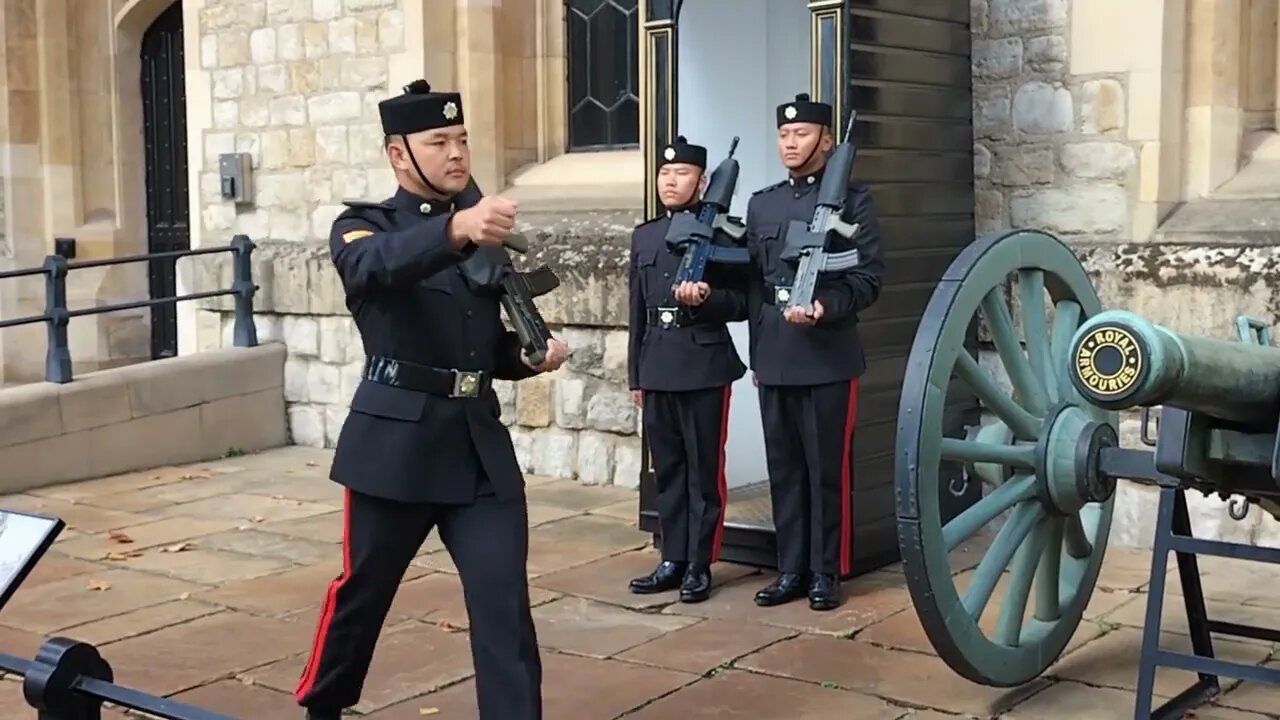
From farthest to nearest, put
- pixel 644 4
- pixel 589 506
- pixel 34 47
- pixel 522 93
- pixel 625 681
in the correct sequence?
1. pixel 34 47
2. pixel 522 93
3. pixel 589 506
4. pixel 644 4
5. pixel 625 681

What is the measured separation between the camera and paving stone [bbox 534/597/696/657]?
14.8ft

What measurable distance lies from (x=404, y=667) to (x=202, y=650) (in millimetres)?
644

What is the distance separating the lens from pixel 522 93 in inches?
310

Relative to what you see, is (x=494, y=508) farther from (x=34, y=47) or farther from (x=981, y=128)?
→ (x=34, y=47)

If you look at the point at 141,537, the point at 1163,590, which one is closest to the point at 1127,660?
the point at 1163,590

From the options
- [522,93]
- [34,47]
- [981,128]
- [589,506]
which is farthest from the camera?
[34,47]

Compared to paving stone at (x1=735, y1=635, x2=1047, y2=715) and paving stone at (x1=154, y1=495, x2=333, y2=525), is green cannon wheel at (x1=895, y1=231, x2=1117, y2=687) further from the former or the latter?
paving stone at (x1=154, y1=495, x2=333, y2=525)

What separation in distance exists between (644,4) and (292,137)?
3213mm

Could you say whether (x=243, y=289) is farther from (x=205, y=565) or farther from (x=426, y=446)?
(x=426, y=446)

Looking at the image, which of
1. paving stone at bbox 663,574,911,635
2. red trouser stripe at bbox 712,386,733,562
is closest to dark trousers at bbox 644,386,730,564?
red trouser stripe at bbox 712,386,733,562

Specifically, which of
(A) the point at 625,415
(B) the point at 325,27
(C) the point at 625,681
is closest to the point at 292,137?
(B) the point at 325,27

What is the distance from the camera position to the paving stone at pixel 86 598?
4945 millimetres

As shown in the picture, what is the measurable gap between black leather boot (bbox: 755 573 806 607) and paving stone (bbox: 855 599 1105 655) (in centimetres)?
35

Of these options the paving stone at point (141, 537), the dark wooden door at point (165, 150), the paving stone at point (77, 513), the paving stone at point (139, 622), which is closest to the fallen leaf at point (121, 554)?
the paving stone at point (141, 537)
